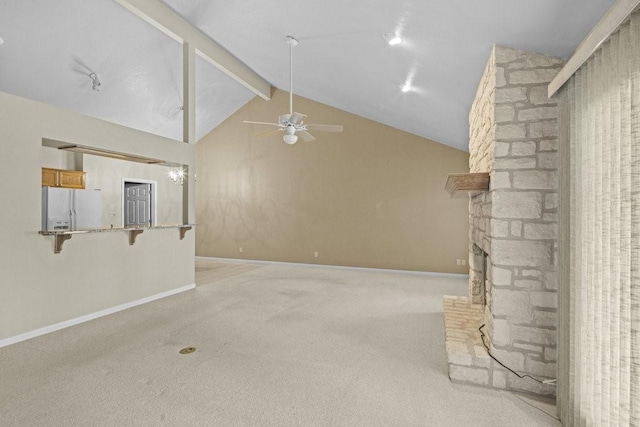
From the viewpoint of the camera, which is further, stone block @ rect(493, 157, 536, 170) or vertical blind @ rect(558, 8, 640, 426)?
stone block @ rect(493, 157, 536, 170)

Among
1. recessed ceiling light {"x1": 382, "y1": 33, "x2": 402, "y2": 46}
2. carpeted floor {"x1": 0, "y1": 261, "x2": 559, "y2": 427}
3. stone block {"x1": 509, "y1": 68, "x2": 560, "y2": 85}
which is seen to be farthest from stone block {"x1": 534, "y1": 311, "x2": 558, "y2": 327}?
recessed ceiling light {"x1": 382, "y1": 33, "x2": 402, "y2": 46}

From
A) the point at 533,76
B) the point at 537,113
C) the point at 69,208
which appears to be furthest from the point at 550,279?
the point at 69,208

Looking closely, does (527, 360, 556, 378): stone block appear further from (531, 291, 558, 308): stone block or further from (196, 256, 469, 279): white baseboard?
(196, 256, 469, 279): white baseboard

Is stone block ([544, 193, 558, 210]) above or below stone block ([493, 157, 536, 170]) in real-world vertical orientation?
below

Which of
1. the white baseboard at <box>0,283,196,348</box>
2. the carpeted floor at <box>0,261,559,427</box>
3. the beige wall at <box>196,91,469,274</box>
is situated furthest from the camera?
the beige wall at <box>196,91,469,274</box>

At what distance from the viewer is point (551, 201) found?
2.42 metres

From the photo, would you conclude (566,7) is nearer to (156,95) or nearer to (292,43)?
(292,43)

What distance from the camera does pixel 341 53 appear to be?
169 inches

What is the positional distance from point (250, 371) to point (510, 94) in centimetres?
297

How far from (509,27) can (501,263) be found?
1.68 m

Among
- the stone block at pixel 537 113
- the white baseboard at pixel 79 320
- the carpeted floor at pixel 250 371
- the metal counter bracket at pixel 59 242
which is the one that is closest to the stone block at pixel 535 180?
the stone block at pixel 537 113

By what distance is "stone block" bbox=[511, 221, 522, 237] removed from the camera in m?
2.48

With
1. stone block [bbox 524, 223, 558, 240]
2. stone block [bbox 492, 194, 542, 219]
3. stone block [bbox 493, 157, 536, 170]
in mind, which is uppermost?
stone block [bbox 493, 157, 536, 170]

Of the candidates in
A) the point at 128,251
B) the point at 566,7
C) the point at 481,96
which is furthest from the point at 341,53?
the point at 128,251
